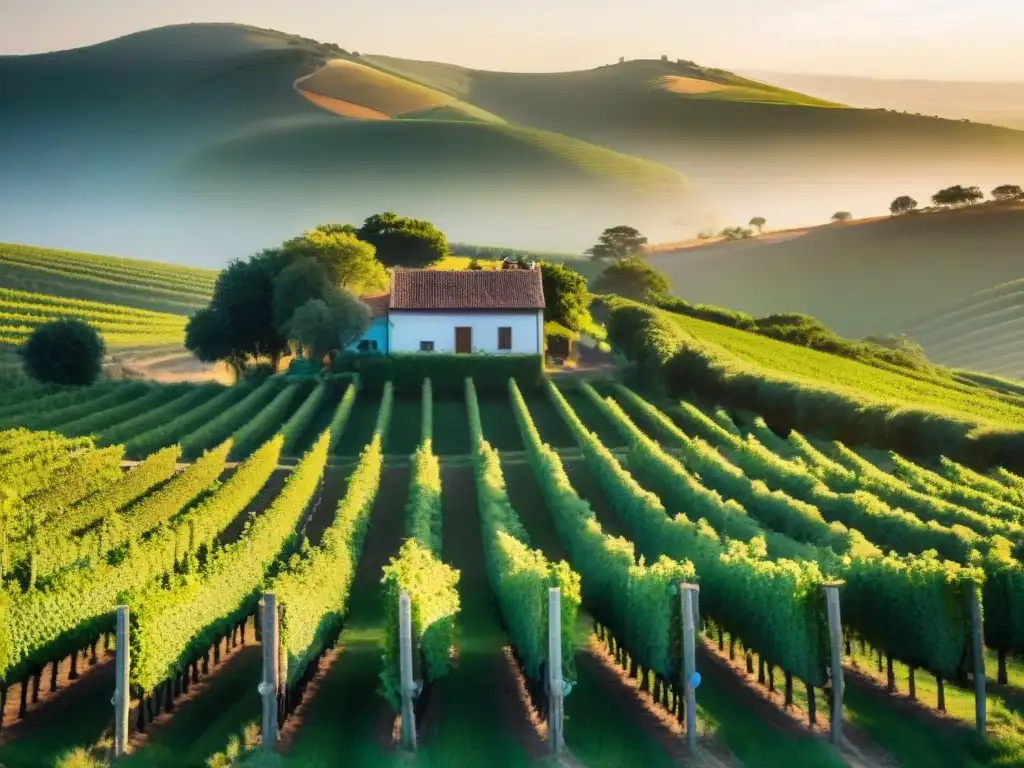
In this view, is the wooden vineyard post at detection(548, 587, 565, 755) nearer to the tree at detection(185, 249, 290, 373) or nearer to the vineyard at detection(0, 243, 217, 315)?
the tree at detection(185, 249, 290, 373)

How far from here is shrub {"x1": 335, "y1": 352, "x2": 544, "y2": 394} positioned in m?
47.2

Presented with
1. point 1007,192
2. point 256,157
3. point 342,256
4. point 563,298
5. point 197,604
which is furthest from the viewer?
point 256,157

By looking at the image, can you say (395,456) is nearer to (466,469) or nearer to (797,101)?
(466,469)

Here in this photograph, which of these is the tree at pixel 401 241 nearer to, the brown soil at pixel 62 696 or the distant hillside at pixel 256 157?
the brown soil at pixel 62 696

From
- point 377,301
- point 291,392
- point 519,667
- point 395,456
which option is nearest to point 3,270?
point 377,301

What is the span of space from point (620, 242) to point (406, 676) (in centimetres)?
11420

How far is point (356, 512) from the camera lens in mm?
21734

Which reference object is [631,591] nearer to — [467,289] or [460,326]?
[460,326]

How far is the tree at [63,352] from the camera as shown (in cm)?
4994

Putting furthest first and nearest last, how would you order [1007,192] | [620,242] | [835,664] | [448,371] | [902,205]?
[620,242] < [902,205] < [1007,192] < [448,371] < [835,664]

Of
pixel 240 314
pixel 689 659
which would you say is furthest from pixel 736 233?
pixel 689 659

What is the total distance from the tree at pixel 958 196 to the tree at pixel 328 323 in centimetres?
8226

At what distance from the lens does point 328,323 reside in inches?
1924

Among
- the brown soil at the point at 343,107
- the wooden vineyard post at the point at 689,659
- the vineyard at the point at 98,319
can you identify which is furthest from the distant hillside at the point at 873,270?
the wooden vineyard post at the point at 689,659
